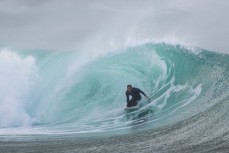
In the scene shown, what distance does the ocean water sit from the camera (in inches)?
337

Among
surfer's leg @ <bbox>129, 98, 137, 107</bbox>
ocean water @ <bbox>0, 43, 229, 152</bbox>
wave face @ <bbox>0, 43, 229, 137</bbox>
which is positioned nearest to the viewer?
ocean water @ <bbox>0, 43, 229, 152</bbox>

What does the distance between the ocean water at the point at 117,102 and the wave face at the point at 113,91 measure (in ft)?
0.07

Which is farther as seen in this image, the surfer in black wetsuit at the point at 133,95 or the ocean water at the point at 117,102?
the surfer in black wetsuit at the point at 133,95

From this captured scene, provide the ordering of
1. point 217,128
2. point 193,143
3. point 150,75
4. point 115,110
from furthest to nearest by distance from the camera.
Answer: point 150,75 → point 115,110 → point 217,128 → point 193,143

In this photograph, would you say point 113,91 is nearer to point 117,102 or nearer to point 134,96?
point 117,102

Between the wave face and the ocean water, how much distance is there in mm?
22

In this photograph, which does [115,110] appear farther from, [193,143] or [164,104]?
[193,143]

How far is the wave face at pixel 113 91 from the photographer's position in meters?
11.4

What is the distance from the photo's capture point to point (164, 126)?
10.1 meters

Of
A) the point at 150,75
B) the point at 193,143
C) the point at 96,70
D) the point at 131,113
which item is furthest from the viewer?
the point at 96,70

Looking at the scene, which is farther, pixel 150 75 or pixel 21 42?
pixel 21 42

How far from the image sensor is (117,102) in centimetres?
1544

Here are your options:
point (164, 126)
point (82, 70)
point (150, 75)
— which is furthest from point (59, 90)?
point (164, 126)

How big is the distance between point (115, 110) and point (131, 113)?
133 centimetres
